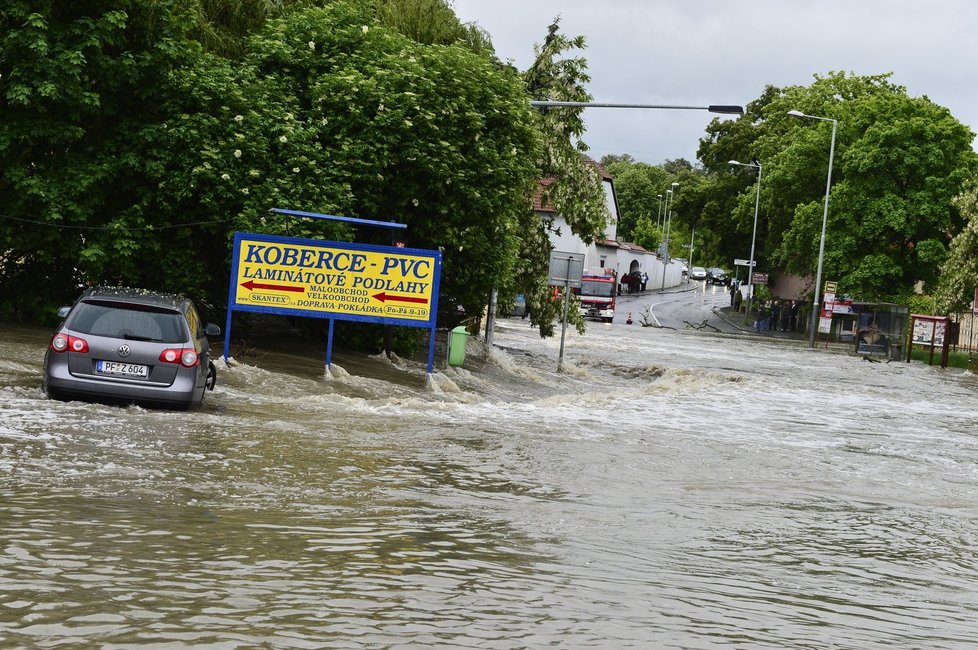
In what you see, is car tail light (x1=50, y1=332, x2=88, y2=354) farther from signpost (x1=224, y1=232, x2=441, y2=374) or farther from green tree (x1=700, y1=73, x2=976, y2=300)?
green tree (x1=700, y1=73, x2=976, y2=300)

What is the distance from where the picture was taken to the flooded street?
20.0 feet

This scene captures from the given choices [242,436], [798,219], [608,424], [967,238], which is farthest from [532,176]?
[798,219]

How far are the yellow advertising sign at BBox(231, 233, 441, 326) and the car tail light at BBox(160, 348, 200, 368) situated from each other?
671 centimetres

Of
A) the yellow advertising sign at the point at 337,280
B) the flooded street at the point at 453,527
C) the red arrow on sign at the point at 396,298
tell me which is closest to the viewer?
the flooded street at the point at 453,527

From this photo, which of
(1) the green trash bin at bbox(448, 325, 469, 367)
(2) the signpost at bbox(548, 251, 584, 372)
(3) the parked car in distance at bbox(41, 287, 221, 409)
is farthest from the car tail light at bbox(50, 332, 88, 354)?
(2) the signpost at bbox(548, 251, 584, 372)

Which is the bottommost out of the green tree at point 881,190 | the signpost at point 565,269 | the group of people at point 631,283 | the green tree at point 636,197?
the signpost at point 565,269

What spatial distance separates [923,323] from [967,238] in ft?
13.8

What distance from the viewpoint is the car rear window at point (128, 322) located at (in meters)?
13.2

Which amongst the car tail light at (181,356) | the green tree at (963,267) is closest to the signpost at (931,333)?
the green tree at (963,267)

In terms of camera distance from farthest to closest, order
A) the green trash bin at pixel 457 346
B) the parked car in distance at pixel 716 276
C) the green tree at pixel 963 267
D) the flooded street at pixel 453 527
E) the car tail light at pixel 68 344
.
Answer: the parked car in distance at pixel 716 276, the green tree at pixel 963 267, the green trash bin at pixel 457 346, the car tail light at pixel 68 344, the flooded street at pixel 453 527

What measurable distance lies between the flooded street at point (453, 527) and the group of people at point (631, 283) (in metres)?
Answer: 91.6

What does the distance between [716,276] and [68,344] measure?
122m

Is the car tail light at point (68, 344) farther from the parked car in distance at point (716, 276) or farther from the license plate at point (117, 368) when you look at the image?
the parked car in distance at point (716, 276)

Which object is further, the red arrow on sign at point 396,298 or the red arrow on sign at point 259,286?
the red arrow on sign at point 396,298
